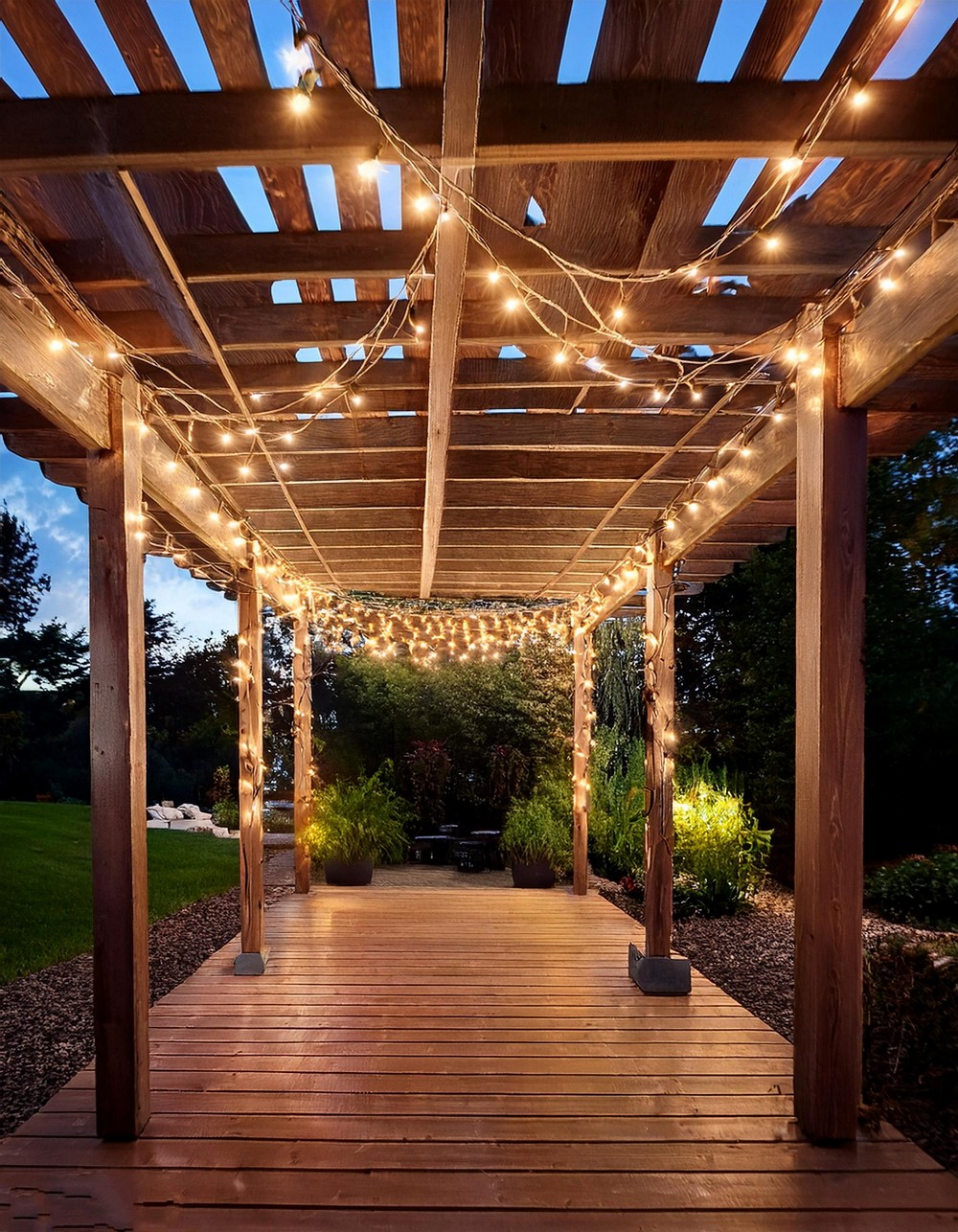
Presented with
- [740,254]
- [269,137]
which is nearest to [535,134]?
[269,137]

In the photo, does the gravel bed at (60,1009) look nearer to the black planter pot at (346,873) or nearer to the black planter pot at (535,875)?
the black planter pot at (346,873)

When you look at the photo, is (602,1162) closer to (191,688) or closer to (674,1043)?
(674,1043)

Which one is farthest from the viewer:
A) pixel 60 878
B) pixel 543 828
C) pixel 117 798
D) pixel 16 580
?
pixel 16 580

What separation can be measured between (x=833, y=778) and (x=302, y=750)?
4.83 m

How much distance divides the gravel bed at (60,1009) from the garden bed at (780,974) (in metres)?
3.11

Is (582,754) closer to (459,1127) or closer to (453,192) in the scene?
(459,1127)

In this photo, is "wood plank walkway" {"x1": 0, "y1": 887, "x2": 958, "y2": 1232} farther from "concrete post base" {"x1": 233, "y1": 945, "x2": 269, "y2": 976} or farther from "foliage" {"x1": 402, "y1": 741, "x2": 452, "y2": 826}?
"foliage" {"x1": 402, "y1": 741, "x2": 452, "y2": 826}

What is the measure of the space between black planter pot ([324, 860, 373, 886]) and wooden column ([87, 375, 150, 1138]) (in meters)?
4.46

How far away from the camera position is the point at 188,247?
2.05 meters

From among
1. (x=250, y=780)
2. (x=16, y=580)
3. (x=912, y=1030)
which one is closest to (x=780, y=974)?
(x=912, y=1030)

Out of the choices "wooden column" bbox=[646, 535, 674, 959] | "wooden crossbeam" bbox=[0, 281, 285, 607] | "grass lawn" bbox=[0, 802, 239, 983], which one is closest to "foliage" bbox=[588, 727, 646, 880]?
"wooden column" bbox=[646, 535, 674, 959]

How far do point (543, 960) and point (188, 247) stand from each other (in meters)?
4.07

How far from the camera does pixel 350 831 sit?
23.7 ft

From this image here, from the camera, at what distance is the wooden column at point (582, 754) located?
6.58 meters
